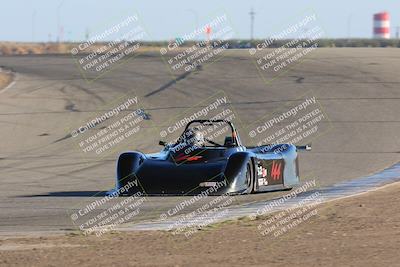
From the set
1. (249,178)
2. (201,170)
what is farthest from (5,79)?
(249,178)

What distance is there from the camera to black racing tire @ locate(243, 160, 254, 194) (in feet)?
48.2

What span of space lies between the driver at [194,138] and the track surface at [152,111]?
1.35m

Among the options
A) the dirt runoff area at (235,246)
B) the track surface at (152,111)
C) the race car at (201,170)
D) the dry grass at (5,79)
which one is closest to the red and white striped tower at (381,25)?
the track surface at (152,111)

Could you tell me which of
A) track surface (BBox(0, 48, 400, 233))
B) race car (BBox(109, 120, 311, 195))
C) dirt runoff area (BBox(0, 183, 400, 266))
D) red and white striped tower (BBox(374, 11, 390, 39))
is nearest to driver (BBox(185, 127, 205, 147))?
race car (BBox(109, 120, 311, 195))

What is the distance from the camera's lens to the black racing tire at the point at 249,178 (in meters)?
14.7

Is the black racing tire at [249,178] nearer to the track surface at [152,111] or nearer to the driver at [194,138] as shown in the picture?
the track surface at [152,111]

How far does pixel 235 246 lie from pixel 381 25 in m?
111

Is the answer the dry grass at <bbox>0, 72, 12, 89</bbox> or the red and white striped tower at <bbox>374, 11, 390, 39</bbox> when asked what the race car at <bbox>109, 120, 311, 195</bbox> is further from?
the red and white striped tower at <bbox>374, 11, 390, 39</bbox>

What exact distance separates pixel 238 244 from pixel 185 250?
2.05 ft

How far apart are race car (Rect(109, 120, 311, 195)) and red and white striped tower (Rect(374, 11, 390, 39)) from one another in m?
104

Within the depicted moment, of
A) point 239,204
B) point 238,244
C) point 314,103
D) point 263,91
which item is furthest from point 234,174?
point 263,91

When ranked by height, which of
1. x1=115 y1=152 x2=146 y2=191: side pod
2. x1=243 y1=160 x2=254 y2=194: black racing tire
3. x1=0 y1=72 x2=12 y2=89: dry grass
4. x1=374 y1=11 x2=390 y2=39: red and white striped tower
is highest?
x1=115 y1=152 x2=146 y2=191: side pod

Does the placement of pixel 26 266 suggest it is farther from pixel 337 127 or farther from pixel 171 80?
pixel 171 80

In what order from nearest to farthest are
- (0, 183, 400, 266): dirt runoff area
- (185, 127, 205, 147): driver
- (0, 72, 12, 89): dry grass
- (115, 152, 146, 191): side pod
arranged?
(0, 183, 400, 266): dirt runoff area < (115, 152, 146, 191): side pod < (185, 127, 205, 147): driver < (0, 72, 12, 89): dry grass
